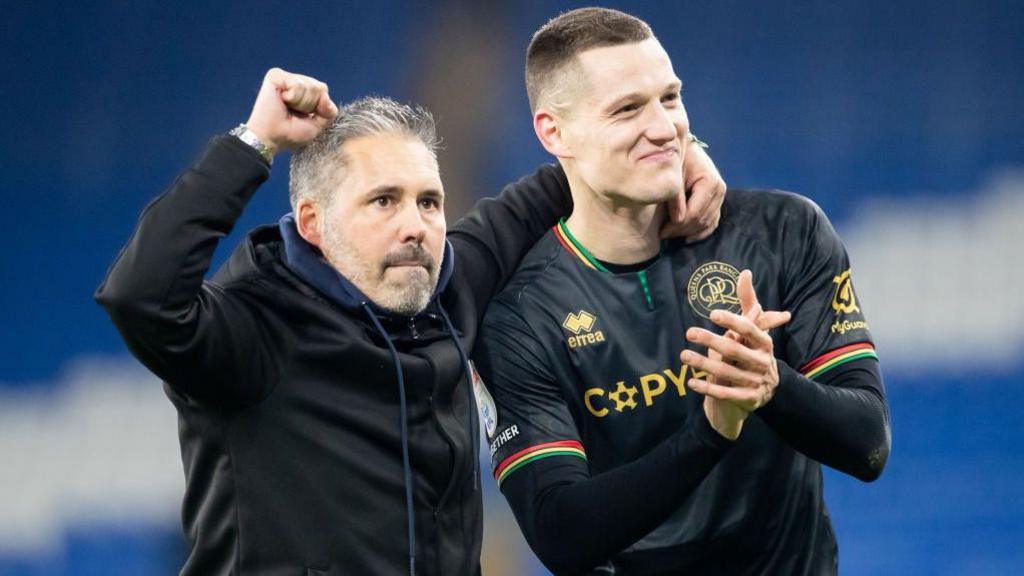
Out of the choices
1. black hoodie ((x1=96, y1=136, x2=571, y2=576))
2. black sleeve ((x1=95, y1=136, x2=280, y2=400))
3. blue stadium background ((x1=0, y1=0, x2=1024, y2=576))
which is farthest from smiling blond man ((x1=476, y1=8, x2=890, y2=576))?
blue stadium background ((x1=0, y1=0, x2=1024, y2=576))

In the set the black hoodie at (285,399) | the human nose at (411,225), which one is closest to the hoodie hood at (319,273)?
the black hoodie at (285,399)

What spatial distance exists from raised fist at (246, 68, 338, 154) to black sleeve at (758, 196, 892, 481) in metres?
0.88

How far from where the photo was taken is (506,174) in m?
4.85

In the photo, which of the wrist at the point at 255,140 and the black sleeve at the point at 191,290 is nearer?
the black sleeve at the point at 191,290

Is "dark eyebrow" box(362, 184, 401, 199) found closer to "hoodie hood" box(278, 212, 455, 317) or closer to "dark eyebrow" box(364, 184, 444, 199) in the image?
"dark eyebrow" box(364, 184, 444, 199)

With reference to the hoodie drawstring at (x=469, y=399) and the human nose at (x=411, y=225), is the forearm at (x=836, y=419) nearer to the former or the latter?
the hoodie drawstring at (x=469, y=399)

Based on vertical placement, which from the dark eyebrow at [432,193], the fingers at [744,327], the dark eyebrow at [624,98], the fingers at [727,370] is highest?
the dark eyebrow at [624,98]

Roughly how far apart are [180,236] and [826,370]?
119 cm

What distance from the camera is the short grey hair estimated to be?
91.0 inches

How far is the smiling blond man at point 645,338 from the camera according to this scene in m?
2.48

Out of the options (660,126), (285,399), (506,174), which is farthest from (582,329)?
(506,174)

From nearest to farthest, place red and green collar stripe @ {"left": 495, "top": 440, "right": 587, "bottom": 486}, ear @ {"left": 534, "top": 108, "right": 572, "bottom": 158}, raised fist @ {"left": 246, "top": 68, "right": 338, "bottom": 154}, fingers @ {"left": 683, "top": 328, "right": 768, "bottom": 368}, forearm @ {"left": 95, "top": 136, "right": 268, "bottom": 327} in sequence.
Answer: forearm @ {"left": 95, "top": 136, "right": 268, "bottom": 327}, fingers @ {"left": 683, "top": 328, "right": 768, "bottom": 368}, raised fist @ {"left": 246, "top": 68, "right": 338, "bottom": 154}, red and green collar stripe @ {"left": 495, "top": 440, "right": 587, "bottom": 486}, ear @ {"left": 534, "top": 108, "right": 572, "bottom": 158}

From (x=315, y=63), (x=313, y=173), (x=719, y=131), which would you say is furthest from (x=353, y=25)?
(x=313, y=173)

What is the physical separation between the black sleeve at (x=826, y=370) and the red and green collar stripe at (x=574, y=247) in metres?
0.37
